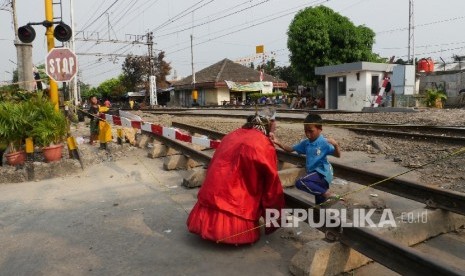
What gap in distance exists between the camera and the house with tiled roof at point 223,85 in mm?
47375

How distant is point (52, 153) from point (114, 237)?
176 inches

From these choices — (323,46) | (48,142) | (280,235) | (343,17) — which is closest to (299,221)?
(280,235)

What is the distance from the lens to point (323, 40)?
3275cm

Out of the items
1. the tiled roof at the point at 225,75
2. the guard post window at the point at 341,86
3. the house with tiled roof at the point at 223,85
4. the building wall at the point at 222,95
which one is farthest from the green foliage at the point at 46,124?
the building wall at the point at 222,95

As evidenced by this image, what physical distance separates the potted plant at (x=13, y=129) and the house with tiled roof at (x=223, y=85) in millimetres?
35774

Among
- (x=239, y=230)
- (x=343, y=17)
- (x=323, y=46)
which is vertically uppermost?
(x=343, y=17)

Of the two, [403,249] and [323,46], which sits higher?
[323,46]

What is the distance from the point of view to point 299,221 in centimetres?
449

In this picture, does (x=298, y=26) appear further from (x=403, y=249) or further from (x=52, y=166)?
(x=403, y=249)

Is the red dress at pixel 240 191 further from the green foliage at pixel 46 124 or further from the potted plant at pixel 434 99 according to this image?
the potted plant at pixel 434 99

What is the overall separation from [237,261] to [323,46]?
102 ft

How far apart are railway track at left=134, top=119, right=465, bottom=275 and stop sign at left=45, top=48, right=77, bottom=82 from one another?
5.19 meters

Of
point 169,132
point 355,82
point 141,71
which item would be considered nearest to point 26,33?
point 169,132

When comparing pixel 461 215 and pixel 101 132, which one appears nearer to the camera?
pixel 461 215
